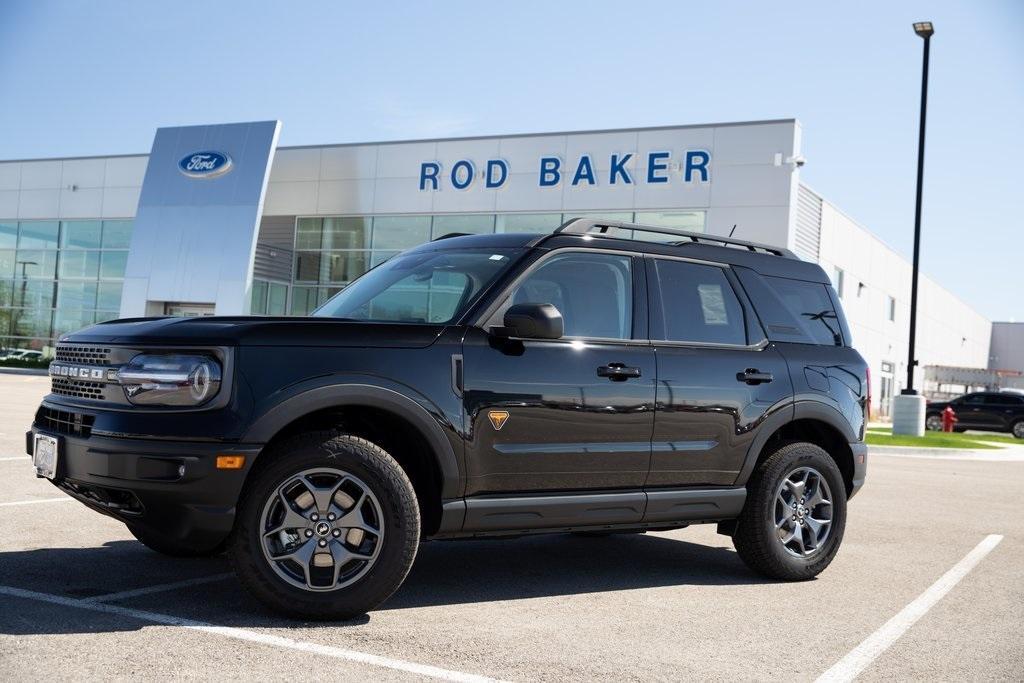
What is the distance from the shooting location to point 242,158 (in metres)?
34.0

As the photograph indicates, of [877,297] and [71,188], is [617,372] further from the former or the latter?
[877,297]

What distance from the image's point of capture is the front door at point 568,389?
5207 mm

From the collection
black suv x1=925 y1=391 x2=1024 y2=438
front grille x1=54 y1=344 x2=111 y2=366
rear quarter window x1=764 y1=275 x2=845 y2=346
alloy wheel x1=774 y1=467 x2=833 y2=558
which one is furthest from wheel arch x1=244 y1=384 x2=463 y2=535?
black suv x1=925 y1=391 x2=1024 y2=438

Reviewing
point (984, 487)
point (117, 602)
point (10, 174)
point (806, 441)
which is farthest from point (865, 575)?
point (10, 174)

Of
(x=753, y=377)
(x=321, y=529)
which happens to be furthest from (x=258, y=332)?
(x=753, y=377)

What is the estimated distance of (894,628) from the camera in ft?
17.4

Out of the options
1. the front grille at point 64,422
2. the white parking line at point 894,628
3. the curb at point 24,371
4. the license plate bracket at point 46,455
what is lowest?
the white parking line at point 894,628

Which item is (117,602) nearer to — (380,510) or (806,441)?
(380,510)

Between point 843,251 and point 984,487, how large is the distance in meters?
23.7

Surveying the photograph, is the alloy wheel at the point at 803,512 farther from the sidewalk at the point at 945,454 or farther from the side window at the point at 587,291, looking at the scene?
the sidewalk at the point at 945,454

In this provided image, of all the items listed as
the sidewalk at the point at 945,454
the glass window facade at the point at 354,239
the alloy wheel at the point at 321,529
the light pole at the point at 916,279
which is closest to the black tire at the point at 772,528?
the alloy wheel at the point at 321,529

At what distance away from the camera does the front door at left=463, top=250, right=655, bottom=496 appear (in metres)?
5.21

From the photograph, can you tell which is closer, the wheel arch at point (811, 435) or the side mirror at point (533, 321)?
the side mirror at point (533, 321)

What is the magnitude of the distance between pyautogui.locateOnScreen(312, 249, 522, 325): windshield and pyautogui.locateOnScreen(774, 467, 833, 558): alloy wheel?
226 cm
